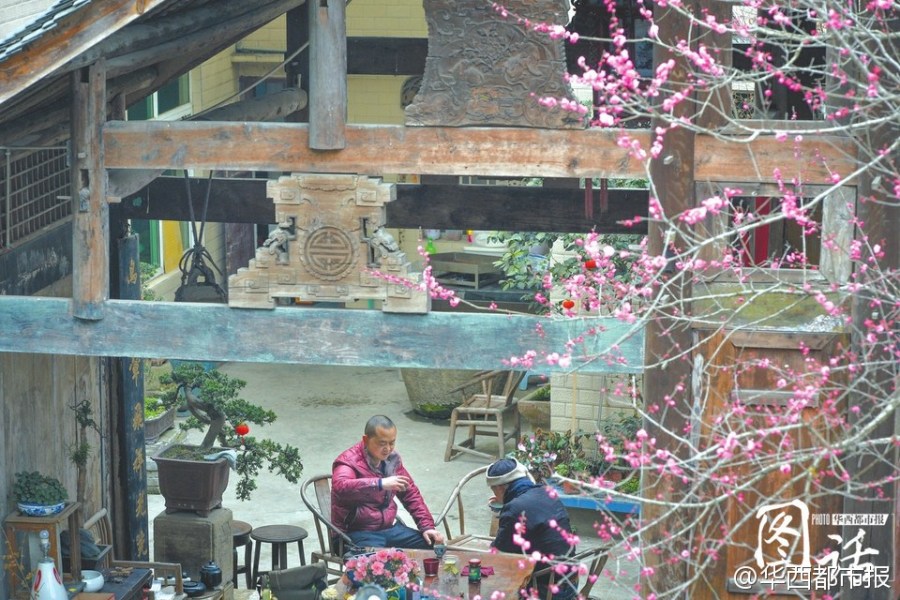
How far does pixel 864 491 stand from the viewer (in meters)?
7.44

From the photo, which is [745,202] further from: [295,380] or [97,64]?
[295,380]

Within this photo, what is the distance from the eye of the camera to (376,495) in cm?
1001

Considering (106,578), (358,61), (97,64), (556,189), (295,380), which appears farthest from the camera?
(295,380)

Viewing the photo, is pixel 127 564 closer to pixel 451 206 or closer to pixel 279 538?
pixel 279 538

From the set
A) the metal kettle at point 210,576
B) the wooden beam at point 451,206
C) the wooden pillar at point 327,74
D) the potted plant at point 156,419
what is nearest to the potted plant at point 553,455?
the wooden beam at point 451,206

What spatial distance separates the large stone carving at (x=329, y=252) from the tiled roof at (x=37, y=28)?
1316 millimetres

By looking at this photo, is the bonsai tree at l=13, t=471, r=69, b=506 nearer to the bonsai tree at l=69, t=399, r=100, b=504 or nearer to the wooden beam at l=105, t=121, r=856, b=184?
the bonsai tree at l=69, t=399, r=100, b=504

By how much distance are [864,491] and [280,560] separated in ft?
16.7

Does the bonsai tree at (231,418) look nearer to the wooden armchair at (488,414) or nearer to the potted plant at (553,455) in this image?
the potted plant at (553,455)

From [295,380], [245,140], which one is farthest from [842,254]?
[295,380]

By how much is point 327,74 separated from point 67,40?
1255 millimetres

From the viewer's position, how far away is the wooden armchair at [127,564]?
32.8ft

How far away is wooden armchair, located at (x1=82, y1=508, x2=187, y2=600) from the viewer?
32.8ft

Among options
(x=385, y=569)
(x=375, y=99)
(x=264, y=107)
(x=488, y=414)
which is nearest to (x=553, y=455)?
(x=488, y=414)
